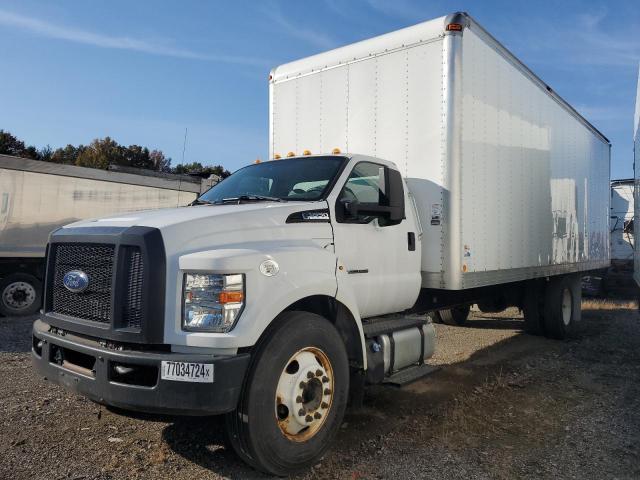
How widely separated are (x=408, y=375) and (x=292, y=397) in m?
1.62

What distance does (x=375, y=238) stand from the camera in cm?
454

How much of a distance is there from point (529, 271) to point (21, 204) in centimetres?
911

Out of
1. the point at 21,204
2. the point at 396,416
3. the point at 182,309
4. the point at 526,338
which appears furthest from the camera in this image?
the point at 21,204

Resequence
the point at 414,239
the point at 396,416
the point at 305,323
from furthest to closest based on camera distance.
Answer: the point at 414,239
the point at 396,416
the point at 305,323

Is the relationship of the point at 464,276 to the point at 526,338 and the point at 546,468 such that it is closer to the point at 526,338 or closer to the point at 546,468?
the point at 546,468

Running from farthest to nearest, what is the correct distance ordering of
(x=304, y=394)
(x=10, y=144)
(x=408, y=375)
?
(x=10, y=144) < (x=408, y=375) < (x=304, y=394)

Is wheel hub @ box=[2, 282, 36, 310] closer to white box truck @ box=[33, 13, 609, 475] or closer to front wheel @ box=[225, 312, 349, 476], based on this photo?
white box truck @ box=[33, 13, 609, 475]

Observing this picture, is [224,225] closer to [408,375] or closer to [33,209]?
[408,375]

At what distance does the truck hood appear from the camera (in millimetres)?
3217

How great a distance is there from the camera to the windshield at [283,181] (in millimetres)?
4348

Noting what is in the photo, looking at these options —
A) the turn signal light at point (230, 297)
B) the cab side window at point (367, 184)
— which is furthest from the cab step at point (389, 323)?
the turn signal light at point (230, 297)

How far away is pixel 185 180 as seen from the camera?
42.5 feet

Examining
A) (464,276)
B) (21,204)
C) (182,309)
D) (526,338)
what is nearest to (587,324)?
(526,338)

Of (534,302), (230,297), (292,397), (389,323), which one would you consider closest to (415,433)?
(389,323)
